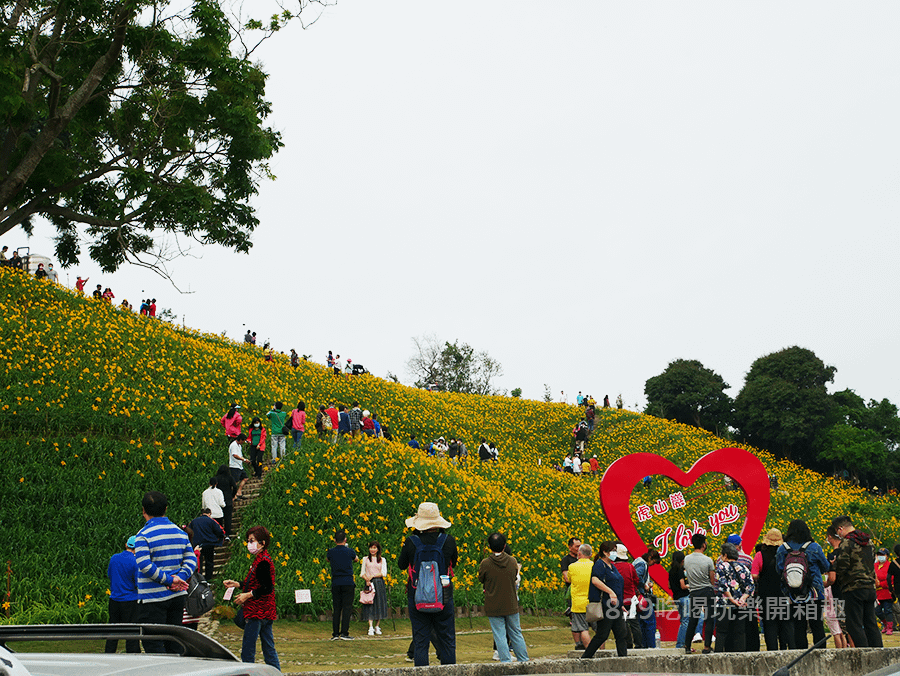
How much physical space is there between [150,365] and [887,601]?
66.1 ft

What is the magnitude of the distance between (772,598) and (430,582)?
4.42 m

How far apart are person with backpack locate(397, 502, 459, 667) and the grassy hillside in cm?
627

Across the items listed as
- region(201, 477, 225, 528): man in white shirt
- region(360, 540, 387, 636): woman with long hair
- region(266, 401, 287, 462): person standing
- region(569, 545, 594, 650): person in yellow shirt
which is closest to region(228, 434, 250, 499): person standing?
region(266, 401, 287, 462): person standing

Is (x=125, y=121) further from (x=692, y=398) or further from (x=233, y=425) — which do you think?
(x=692, y=398)

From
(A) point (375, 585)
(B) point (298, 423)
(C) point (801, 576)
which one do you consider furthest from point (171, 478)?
(C) point (801, 576)

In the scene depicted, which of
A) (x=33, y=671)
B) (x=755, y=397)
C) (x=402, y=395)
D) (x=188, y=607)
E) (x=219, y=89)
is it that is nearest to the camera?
(x=33, y=671)

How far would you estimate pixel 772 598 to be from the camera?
1028 cm

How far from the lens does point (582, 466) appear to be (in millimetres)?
36156

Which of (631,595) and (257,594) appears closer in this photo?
(257,594)

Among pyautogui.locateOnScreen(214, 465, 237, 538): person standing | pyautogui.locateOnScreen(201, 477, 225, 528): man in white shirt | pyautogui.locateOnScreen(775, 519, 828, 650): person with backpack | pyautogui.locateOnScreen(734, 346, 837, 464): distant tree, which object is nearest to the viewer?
pyautogui.locateOnScreen(775, 519, 828, 650): person with backpack

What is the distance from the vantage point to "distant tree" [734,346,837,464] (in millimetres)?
55156

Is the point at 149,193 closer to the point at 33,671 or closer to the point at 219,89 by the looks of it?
the point at 219,89

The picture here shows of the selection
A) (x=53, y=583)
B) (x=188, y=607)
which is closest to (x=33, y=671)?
(x=188, y=607)

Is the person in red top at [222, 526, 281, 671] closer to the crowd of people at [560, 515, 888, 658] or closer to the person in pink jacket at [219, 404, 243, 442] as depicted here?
the crowd of people at [560, 515, 888, 658]
